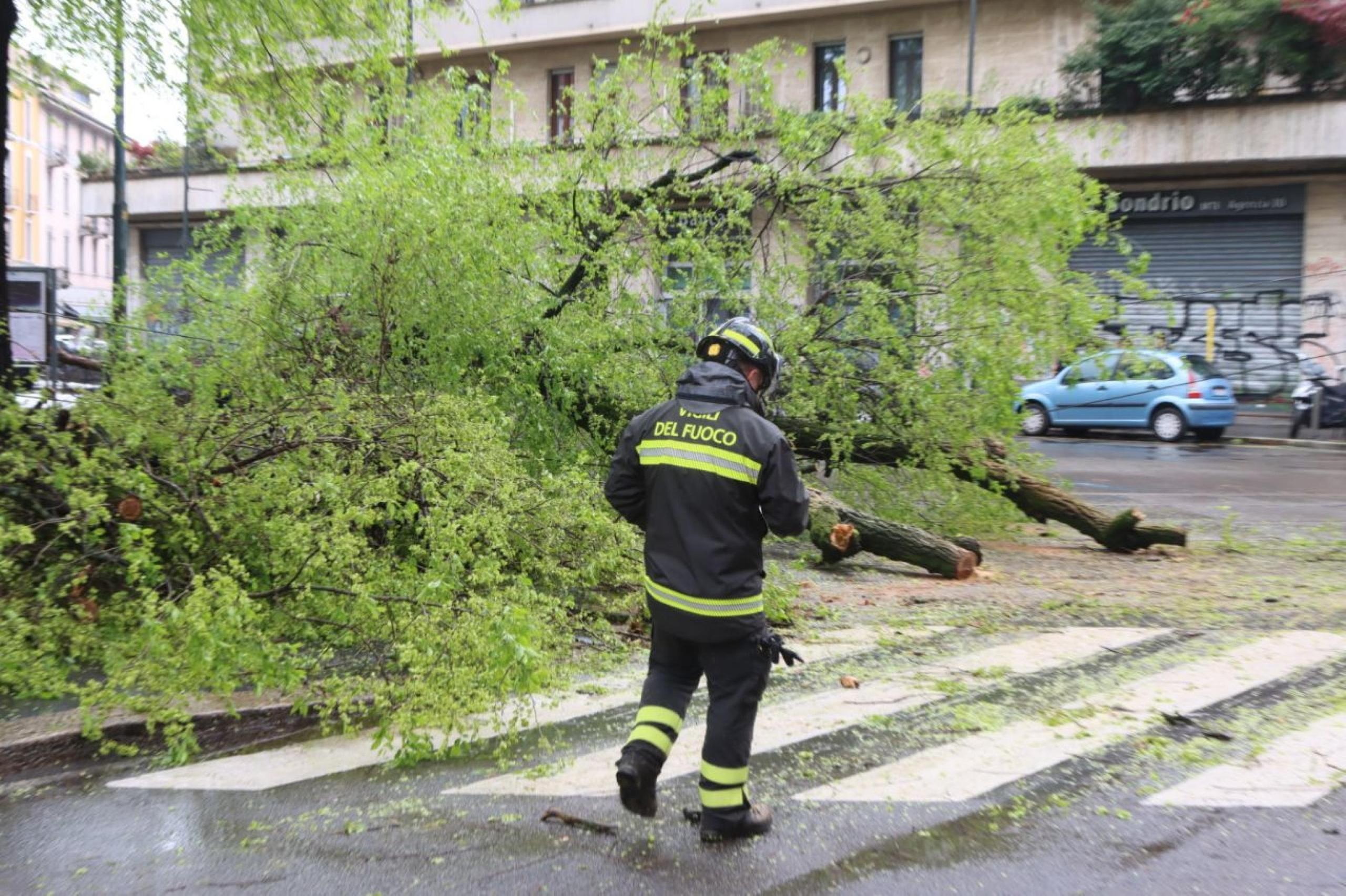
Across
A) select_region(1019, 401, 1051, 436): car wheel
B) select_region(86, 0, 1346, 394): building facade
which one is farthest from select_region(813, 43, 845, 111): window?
select_region(1019, 401, 1051, 436): car wheel

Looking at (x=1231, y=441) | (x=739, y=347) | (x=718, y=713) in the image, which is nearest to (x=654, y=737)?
(x=718, y=713)

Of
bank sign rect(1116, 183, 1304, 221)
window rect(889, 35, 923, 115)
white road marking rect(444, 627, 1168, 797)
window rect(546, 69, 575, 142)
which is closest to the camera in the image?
white road marking rect(444, 627, 1168, 797)

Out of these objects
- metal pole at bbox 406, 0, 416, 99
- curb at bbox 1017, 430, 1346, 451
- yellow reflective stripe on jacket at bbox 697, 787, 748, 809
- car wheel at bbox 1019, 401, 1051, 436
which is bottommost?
yellow reflective stripe on jacket at bbox 697, 787, 748, 809

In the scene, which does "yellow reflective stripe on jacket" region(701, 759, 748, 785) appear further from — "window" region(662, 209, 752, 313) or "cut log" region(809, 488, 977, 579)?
"window" region(662, 209, 752, 313)

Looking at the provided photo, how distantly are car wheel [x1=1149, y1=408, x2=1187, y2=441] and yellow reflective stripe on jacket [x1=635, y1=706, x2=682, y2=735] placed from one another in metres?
19.6

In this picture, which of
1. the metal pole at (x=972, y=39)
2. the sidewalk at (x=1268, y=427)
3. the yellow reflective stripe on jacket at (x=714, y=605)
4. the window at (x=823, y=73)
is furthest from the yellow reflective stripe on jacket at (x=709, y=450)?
the window at (x=823, y=73)

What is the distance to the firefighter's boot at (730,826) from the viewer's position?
396 cm

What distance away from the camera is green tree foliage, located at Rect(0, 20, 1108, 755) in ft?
18.3

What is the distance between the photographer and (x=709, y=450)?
4.02 m

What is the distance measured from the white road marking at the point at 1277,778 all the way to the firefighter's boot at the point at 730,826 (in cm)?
146

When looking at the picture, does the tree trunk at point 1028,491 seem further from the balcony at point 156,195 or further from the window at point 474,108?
the balcony at point 156,195

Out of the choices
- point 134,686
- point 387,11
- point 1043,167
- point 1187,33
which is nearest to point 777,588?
point 134,686

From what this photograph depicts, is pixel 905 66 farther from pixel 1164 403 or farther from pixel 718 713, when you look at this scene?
pixel 718 713

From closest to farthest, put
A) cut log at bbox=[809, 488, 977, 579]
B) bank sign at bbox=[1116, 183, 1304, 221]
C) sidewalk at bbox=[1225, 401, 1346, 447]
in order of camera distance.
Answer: cut log at bbox=[809, 488, 977, 579] → sidewalk at bbox=[1225, 401, 1346, 447] → bank sign at bbox=[1116, 183, 1304, 221]
